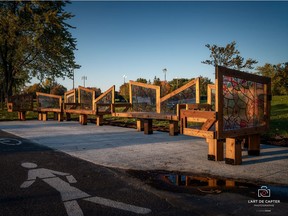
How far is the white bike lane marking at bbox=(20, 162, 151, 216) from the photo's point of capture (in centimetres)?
284

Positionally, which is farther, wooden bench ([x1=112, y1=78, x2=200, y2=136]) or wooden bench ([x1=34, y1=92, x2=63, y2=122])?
wooden bench ([x1=34, y1=92, x2=63, y2=122])

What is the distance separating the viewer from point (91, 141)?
7.49m

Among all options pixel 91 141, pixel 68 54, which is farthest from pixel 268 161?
pixel 68 54

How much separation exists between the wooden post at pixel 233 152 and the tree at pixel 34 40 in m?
18.9

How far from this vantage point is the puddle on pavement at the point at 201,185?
339 cm

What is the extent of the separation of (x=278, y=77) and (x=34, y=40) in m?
33.2

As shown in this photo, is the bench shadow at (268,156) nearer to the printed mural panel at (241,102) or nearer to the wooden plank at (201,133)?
the printed mural panel at (241,102)

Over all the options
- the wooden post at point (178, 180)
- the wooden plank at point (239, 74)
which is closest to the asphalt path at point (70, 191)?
the wooden post at point (178, 180)

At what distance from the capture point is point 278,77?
37.4 meters

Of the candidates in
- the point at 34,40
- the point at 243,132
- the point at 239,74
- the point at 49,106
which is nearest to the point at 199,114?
the point at 243,132

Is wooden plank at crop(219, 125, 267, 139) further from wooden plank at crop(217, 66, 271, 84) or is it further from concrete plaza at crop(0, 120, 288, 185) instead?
wooden plank at crop(217, 66, 271, 84)

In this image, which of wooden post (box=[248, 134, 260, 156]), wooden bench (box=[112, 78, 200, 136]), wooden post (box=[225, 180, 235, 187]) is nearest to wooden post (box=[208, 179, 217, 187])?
wooden post (box=[225, 180, 235, 187])

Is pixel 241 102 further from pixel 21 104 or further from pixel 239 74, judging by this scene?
pixel 21 104

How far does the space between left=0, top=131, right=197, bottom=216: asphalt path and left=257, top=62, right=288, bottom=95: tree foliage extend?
36219 mm
